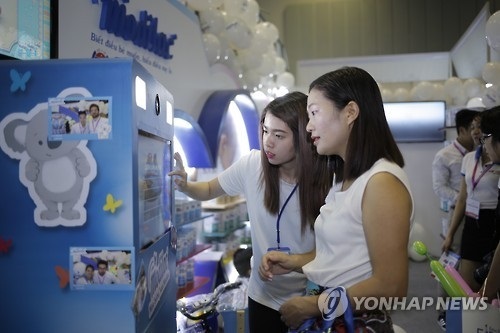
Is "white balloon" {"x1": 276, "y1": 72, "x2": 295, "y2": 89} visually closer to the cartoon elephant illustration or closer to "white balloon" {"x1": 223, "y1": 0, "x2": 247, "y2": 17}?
"white balloon" {"x1": 223, "y1": 0, "x2": 247, "y2": 17}

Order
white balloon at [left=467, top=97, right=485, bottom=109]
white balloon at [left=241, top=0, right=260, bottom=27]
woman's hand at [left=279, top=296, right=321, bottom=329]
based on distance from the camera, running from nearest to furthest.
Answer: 1. woman's hand at [left=279, top=296, right=321, bottom=329]
2. white balloon at [left=241, top=0, right=260, bottom=27]
3. white balloon at [left=467, top=97, right=485, bottom=109]

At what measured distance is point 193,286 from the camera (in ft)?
9.99

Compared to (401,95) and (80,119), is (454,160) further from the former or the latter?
(80,119)

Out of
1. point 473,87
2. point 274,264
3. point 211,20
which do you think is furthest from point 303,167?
point 473,87

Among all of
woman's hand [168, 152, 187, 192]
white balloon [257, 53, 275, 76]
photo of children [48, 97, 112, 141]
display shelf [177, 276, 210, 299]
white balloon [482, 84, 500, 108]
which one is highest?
white balloon [257, 53, 275, 76]

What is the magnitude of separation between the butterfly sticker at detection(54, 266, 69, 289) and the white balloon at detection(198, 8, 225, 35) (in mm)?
2847

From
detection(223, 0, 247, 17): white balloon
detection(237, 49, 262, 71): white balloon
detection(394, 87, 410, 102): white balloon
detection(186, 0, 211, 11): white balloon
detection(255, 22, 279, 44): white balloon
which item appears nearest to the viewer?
detection(186, 0, 211, 11): white balloon

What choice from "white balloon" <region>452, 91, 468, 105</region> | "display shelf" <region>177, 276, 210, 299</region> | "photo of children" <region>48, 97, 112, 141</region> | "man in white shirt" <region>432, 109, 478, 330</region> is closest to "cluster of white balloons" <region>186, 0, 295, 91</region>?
"display shelf" <region>177, 276, 210, 299</region>

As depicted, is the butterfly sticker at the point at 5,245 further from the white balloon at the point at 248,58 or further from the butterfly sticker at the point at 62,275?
the white balloon at the point at 248,58

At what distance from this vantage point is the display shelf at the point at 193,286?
2898mm

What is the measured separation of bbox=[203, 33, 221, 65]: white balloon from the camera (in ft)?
11.6

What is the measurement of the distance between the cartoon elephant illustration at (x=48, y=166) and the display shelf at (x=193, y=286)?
1.94 metres

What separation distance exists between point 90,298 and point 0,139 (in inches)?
18.7

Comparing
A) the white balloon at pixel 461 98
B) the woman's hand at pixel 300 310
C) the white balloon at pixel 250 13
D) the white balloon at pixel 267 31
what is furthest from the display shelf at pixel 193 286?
the white balloon at pixel 461 98
